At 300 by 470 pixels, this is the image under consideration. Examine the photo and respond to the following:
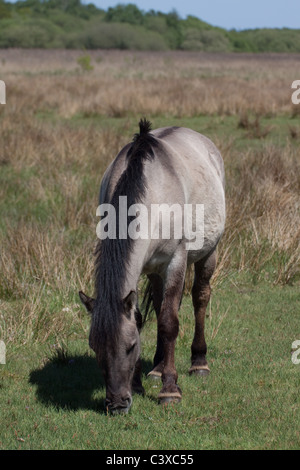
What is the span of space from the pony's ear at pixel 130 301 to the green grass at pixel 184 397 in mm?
647

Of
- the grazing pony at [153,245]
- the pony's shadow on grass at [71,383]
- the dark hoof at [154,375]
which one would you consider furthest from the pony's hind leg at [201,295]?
the pony's shadow on grass at [71,383]

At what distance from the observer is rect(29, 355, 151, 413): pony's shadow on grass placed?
13.9ft

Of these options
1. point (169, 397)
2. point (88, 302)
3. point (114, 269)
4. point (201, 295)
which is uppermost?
point (114, 269)

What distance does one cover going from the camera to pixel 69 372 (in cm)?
478

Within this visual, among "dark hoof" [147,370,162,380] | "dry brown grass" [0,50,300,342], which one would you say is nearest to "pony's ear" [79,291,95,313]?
"dark hoof" [147,370,162,380]

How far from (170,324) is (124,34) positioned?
232 feet

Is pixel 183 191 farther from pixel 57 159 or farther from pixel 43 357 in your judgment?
pixel 57 159

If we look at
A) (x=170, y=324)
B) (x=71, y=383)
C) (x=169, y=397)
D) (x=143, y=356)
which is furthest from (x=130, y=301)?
(x=143, y=356)

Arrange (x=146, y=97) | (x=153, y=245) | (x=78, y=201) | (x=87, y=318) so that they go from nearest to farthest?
(x=153, y=245) → (x=87, y=318) → (x=78, y=201) → (x=146, y=97)

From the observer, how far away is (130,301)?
3.65m

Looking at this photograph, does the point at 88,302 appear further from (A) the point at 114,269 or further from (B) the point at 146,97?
(B) the point at 146,97

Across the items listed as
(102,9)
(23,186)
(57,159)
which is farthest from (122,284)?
(102,9)

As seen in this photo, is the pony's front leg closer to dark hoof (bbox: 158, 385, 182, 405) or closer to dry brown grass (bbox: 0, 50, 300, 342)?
Answer: dark hoof (bbox: 158, 385, 182, 405)
